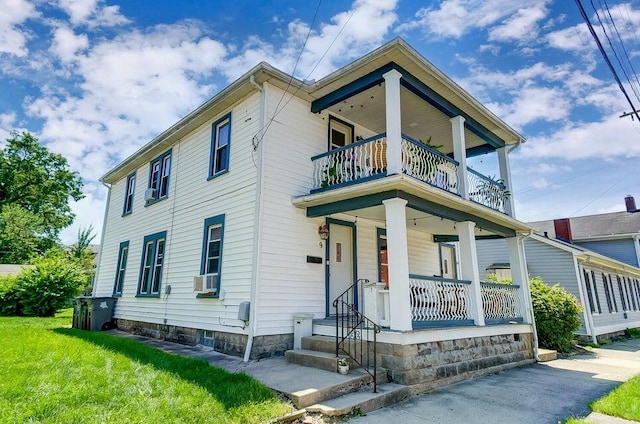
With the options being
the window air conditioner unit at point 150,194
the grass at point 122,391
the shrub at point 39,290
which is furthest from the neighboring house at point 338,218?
the shrub at point 39,290

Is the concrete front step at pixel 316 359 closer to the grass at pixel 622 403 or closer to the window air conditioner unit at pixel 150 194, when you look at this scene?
the grass at pixel 622 403

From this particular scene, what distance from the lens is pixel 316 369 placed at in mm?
6316

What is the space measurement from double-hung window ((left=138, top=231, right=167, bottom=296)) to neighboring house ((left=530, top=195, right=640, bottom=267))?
64.8ft

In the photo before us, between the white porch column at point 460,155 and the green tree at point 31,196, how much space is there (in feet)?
122

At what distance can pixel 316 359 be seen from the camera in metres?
6.44

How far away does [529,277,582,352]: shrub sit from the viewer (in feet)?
38.5

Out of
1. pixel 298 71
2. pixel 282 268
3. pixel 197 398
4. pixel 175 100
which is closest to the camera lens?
pixel 197 398

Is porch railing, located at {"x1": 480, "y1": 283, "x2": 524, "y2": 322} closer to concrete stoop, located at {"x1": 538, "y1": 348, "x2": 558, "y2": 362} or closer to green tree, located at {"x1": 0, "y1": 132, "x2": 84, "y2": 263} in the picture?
concrete stoop, located at {"x1": 538, "y1": 348, "x2": 558, "y2": 362}

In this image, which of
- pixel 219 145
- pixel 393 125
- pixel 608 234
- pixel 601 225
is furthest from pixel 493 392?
pixel 601 225

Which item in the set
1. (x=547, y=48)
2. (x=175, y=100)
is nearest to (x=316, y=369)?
(x=175, y=100)

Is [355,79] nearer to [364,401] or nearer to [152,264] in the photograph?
[364,401]

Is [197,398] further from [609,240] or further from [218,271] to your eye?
[609,240]

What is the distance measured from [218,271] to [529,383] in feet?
23.2

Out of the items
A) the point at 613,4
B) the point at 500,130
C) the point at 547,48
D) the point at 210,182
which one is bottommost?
the point at 210,182
